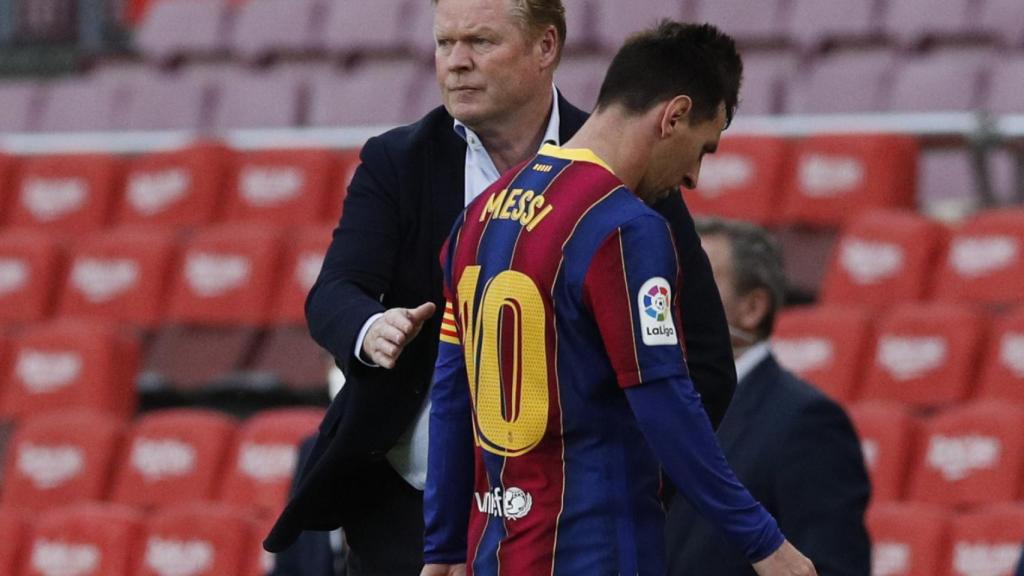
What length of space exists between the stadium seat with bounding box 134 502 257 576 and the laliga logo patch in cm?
368

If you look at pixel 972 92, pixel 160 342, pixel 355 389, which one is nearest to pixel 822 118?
pixel 972 92

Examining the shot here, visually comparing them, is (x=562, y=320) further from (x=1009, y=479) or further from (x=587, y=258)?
(x=1009, y=479)

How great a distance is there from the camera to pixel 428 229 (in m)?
3.13

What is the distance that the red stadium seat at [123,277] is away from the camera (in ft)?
25.8

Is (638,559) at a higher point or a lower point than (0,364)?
higher

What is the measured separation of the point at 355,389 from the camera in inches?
122

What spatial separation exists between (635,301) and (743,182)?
4738 mm

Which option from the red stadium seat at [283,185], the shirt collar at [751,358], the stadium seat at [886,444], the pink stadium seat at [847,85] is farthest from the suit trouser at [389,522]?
the pink stadium seat at [847,85]

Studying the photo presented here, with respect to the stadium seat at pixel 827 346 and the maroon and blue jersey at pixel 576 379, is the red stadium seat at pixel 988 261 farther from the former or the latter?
the maroon and blue jersey at pixel 576 379

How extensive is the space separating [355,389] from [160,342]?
4.88m

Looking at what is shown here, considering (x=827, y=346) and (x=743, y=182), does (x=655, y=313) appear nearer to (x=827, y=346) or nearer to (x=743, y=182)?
(x=827, y=346)

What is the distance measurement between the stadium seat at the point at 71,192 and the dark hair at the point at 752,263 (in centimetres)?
484

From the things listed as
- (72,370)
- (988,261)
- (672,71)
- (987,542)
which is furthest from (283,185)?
(672,71)

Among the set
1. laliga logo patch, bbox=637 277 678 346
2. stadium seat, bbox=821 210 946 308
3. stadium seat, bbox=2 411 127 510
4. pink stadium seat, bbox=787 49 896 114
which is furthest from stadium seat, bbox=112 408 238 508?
laliga logo patch, bbox=637 277 678 346
